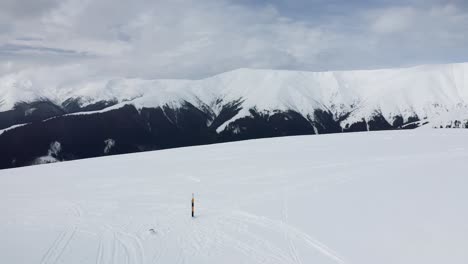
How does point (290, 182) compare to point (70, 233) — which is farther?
point (290, 182)

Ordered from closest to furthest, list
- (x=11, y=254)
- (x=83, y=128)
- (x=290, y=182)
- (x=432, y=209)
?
(x=11, y=254)
(x=432, y=209)
(x=290, y=182)
(x=83, y=128)

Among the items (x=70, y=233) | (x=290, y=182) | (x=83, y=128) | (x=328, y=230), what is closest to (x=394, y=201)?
(x=328, y=230)

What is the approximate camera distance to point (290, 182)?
17484 millimetres

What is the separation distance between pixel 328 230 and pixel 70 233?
880cm

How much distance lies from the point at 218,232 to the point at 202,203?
354cm

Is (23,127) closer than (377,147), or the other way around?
(377,147)

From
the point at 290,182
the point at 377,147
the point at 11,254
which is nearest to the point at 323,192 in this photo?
the point at 290,182

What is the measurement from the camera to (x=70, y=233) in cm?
1094

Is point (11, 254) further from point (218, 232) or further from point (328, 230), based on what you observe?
point (328, 230)

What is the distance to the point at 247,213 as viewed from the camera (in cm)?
1270

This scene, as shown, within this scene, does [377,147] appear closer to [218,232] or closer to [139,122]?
[218,232]

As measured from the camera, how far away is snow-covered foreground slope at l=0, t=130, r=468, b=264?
920 cm

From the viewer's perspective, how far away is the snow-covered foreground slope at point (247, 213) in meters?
9.20

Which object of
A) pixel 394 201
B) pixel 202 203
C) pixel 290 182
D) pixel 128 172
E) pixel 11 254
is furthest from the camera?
pixel 128 172
